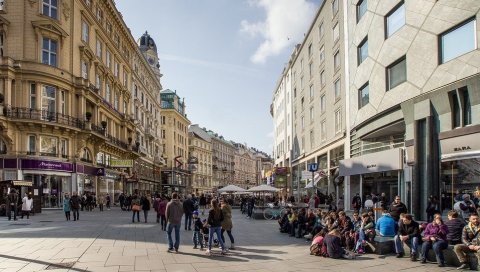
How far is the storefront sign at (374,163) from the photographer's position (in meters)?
24.1

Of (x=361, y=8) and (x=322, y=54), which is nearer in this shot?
(x=361, y=8)

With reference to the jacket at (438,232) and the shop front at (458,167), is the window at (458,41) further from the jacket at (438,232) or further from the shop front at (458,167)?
the jacket at (438,232)

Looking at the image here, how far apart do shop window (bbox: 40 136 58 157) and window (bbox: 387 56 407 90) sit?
2668 centimetres

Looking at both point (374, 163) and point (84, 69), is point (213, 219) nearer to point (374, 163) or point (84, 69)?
point (374, 163)

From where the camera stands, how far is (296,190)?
57156 millimetres

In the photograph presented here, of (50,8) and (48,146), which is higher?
(50,8)

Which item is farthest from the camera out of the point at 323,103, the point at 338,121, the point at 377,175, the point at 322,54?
the point at 322,54

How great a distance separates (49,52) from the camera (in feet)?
121

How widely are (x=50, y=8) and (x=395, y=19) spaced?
27.5 metres

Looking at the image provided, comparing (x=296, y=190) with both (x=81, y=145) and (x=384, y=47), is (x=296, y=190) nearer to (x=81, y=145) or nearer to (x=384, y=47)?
(x=81, y=145)

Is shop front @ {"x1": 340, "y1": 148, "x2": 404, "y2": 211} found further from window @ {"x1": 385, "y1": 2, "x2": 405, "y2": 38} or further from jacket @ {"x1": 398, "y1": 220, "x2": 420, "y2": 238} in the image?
jacket @ {"x1": 398, "y1": 220, "x2": 420, "y2": 238}

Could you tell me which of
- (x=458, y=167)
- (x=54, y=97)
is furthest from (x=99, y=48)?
(x=458, y=167)

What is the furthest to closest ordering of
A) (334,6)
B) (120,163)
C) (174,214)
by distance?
(120,163) → (334,6) → (174,214)

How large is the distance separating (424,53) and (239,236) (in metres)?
11.8
